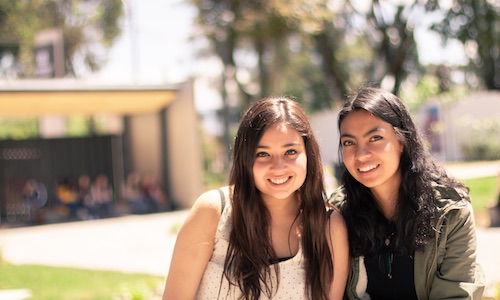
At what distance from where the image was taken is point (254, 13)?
16797mm

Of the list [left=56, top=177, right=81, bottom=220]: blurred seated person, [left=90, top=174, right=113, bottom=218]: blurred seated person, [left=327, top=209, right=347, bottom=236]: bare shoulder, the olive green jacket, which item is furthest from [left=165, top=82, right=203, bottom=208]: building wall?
the olive green jacket

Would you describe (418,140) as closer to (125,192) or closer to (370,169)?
(370,169)

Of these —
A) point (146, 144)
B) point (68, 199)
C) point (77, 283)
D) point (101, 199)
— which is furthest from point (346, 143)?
point (146, 144)

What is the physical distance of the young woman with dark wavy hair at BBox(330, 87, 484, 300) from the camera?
278 cm

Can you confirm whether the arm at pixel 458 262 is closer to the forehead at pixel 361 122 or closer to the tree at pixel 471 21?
the forehead at pixel 361 122

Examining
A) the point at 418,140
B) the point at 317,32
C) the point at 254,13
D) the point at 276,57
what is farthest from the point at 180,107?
the point at 418,140

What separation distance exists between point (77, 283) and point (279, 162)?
557 centimetres

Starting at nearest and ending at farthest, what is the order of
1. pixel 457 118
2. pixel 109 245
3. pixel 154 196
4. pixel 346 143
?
pixel 346 143 → pixel 109 245 → pixel 154 196 → pixel 457 118

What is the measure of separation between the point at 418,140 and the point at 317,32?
44.0 ft

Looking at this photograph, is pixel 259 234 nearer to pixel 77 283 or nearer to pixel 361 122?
pixel 361 122

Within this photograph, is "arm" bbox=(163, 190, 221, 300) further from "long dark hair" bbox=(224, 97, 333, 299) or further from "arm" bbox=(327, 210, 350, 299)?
"arm" bbox=(327, 210, 350, 299)

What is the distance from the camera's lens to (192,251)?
273 centimetres

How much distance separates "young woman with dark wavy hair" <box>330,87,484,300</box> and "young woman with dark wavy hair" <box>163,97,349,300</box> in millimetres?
202

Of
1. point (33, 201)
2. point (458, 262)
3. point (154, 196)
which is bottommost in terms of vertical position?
point (154, 196)
